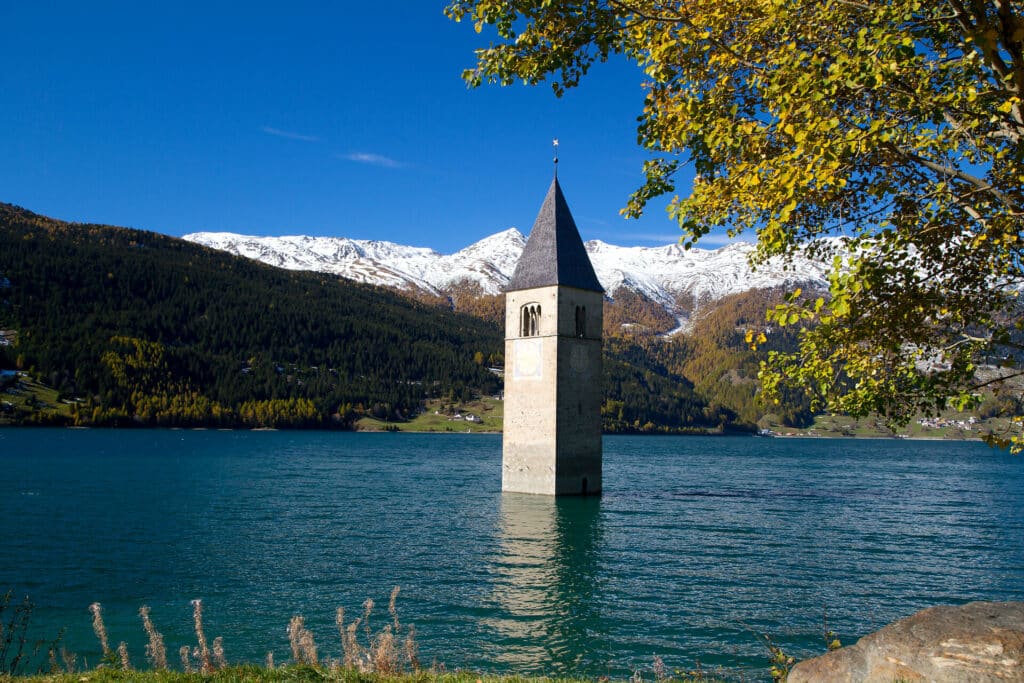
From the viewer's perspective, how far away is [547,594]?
Answer: 26.5m

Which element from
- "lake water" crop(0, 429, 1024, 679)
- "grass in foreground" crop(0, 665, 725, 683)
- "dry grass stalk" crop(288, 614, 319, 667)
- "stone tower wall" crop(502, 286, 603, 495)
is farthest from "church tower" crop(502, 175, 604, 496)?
"grass in foreground" crop(0, 665, 725, 683)

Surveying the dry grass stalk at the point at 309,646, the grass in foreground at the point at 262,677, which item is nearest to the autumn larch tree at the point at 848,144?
the grass in foreground at the point at 262,677

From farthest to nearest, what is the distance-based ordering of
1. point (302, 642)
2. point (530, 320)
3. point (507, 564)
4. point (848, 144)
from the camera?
point (530, 320), point (507, 564), point (302, 642), point (848, 144)

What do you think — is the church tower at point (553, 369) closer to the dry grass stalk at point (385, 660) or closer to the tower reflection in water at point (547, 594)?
the tower reflection in water at point (547, 594)

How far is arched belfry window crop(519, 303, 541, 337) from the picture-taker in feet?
171

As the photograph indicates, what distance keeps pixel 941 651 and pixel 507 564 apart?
76.3 feet

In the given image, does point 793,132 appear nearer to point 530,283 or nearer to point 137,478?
point 530,283

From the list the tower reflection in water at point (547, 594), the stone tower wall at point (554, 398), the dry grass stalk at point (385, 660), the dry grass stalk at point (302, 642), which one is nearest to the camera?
the dry grass stalk at point (385, 660)

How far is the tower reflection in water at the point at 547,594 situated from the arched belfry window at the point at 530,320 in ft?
39.3

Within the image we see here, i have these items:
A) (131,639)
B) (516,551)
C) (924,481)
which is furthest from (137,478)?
(924,481)

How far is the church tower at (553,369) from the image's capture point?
163 feet

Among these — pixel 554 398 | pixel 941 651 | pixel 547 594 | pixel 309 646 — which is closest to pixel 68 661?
pixel 309 646

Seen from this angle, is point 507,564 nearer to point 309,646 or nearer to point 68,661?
point 68,661

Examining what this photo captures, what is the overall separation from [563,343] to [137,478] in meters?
41.0
